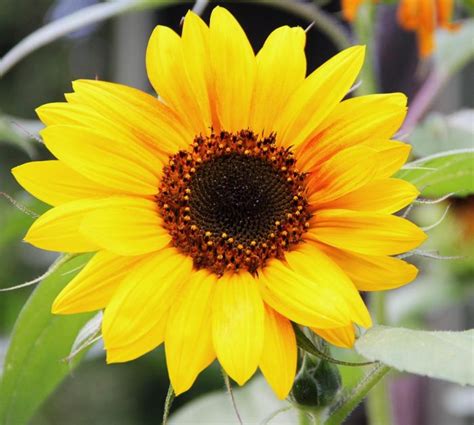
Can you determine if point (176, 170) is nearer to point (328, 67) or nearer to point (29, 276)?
point (328, 67)

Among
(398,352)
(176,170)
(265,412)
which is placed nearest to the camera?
(398,352)

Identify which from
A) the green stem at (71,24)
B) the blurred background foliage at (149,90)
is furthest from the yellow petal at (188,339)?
the green stem at (71,24)

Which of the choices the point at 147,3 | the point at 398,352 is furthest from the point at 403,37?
the point at 398,352

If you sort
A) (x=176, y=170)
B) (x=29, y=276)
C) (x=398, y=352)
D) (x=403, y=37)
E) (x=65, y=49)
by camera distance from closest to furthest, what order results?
(x=398, y=352), (x=176, y=170), (x=403, y=37), (x=29, y=276), (x=65, y=49)

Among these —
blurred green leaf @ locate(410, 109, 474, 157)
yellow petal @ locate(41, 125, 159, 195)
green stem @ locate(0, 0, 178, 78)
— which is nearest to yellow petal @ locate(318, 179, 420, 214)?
yellow petal @ locate(41, 125, 159, 195)

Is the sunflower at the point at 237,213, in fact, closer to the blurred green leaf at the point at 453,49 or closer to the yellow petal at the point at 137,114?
the yellow petal at the point at 137,114

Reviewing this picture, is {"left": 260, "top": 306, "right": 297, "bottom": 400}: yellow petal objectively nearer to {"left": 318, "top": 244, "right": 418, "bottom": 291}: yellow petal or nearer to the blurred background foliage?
{"left": 318, "top": 244, "right": 418, "bottom": 291}: yellow petal
